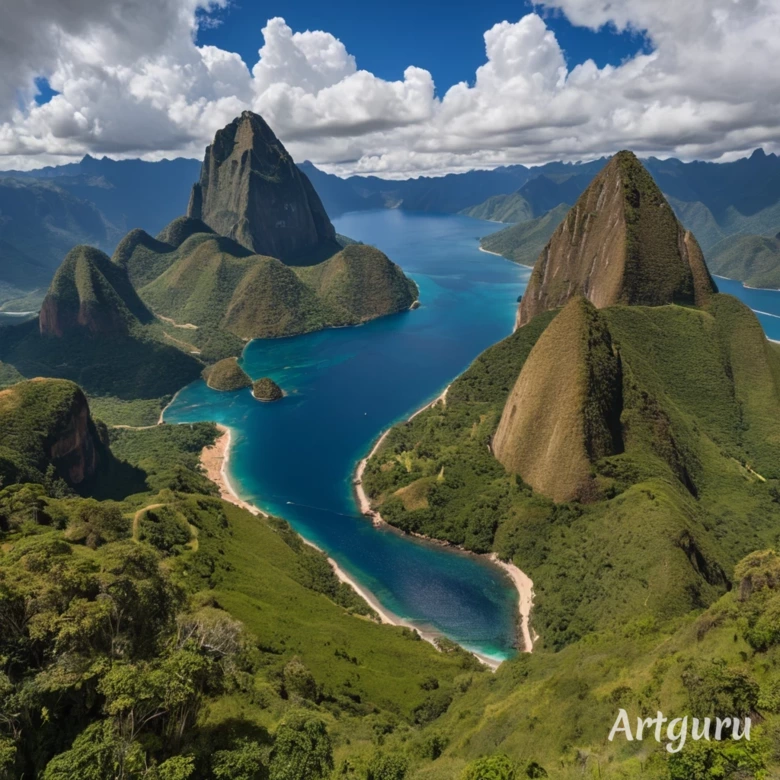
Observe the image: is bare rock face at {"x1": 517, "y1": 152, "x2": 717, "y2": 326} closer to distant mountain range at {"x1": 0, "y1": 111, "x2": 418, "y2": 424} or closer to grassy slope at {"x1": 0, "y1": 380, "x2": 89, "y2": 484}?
grassy slope at {"x1": 0, "y1": 380, "x2": 89, "y2": 484}

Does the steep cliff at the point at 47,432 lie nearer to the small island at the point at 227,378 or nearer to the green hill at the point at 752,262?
the small island at the point at 227,378

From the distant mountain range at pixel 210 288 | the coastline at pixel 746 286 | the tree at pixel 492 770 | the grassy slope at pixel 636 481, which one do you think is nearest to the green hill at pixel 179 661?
the tree at pixel 492 770

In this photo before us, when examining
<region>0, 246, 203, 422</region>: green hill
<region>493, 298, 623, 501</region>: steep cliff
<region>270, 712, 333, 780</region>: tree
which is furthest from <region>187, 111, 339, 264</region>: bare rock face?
<region>270, 712, 333, 780</region>: tree

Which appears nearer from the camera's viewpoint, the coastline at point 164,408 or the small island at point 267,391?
the coastline at point 164,408

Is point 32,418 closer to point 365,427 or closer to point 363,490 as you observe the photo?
point 363,490

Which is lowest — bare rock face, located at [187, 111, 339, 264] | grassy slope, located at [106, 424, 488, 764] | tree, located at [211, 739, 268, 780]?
grassy slope, located at [106, 424, 488, 764]
